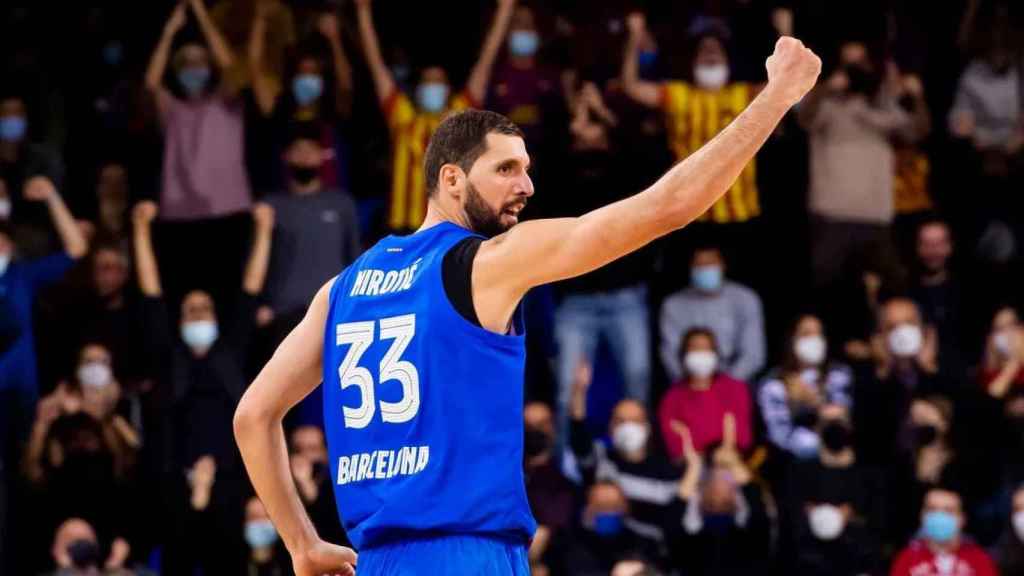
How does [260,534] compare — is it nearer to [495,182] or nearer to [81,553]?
[81,553]

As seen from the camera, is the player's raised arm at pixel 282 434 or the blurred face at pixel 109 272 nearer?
the player's raised arm at pixel 282 434

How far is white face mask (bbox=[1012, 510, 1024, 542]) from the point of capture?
1163 centimetres

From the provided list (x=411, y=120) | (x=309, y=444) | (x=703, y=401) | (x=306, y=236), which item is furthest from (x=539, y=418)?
(x=411, y=120)

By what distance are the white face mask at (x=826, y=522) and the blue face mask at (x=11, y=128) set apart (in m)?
5.69

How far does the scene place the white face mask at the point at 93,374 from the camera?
12.3 meters

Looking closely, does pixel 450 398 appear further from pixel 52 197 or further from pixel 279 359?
pixel 52 197

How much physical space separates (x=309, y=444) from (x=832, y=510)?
2998 mm

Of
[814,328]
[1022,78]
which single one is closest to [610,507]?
[814,328]

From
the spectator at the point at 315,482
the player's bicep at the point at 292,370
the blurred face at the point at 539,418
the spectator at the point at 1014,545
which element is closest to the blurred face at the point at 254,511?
the spectator at the point at 315,482

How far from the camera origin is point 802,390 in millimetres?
12336

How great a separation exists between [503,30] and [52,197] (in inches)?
125

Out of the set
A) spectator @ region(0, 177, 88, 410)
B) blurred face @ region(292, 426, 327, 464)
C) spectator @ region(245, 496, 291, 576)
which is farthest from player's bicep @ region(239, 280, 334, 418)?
spectator @ region(0, 177, 88, 410)

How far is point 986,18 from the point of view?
49.2 feet

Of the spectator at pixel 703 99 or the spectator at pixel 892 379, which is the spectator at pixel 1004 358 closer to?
the spectator at pixel 892 379
